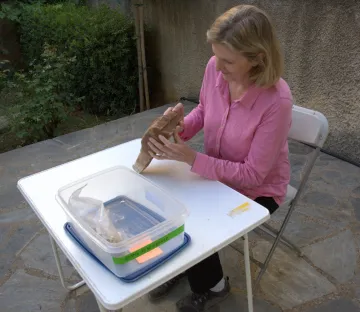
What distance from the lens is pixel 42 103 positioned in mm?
4035

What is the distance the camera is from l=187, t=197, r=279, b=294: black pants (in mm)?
1768

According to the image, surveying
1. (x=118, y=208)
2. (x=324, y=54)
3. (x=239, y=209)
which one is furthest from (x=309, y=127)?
(x=324, y=54)

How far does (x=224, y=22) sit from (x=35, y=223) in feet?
6.70

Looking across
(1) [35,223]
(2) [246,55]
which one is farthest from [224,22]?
(1) [35,223]

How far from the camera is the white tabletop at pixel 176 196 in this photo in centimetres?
107

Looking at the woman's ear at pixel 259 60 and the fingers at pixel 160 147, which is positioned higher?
the woman's ear at pixel 259 60

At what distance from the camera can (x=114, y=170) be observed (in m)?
1.45

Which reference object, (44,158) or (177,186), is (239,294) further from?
(44,158)

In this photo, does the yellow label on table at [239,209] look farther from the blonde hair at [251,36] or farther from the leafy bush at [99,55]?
the leafy bush at [99,55]

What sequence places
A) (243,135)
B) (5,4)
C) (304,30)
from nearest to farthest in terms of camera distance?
(243,135) < (304,30) < (5,4)

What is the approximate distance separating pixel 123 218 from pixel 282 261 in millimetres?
1389

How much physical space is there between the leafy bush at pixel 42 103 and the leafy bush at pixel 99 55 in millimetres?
249

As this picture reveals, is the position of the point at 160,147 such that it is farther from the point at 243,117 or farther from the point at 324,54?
the point at 324,54

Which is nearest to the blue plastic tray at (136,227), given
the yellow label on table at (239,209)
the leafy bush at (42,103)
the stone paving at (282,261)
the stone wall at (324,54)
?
the yellow label on table at (239,209)
